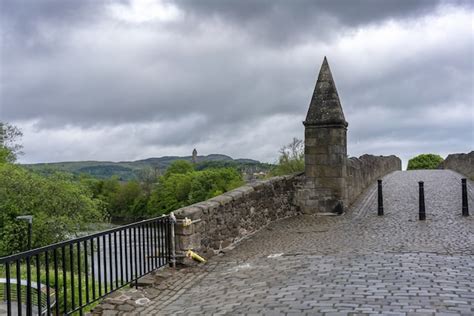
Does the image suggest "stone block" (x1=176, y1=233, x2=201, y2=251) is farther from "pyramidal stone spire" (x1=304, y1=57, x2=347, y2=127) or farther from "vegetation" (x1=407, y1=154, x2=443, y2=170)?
"vegetation" (x1=407, y1=154, x2=443, y2=170)

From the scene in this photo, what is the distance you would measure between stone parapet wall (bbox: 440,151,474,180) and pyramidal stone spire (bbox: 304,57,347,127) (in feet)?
41.3

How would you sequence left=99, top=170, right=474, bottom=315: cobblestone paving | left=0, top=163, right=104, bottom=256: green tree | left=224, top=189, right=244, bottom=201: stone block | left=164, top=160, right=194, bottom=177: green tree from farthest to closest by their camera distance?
1. left=164, top=160, right=194, bottom=177: green tree
2. left=0, top=163, right=104, bottom=256: green tree
3. left=224, top=189, right=244, bottom=201: stone block
4. left=99, top=170, right=474, bottom=315: cobblestone paving

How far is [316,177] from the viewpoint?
47.3 ft

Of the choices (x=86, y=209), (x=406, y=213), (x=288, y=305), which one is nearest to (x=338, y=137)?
(x=406, y=213)

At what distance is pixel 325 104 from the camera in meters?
14.5

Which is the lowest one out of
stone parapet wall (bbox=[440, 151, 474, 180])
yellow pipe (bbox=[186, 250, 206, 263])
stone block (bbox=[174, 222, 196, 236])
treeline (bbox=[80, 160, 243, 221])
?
treeline (bbox=[80, 160, 243, 221])

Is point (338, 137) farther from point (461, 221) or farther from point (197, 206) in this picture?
point (197, 206)

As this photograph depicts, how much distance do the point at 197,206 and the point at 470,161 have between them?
20.6 metres

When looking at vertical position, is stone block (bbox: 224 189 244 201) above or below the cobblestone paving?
above

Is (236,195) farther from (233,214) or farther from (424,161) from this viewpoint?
(424,161)

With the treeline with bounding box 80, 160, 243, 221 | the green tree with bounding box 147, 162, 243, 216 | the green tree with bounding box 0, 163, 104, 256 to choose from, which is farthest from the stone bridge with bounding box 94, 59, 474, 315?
the green tree with bounding box 147, 162, 243, 216

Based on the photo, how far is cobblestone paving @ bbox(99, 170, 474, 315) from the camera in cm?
568

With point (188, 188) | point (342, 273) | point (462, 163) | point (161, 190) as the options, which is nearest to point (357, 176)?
point (342, 273)

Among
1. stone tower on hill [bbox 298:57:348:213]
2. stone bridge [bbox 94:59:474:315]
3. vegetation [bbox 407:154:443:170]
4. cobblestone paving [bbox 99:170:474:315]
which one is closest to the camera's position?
cobblestone paving [bbox 99:170:474:315]
